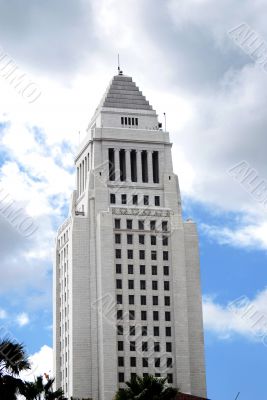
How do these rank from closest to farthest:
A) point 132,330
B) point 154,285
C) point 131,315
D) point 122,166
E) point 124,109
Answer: point 132,330, point 131,315, point 154,285, point 122,166, point 124,109

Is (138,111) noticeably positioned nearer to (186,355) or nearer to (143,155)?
(143,155)

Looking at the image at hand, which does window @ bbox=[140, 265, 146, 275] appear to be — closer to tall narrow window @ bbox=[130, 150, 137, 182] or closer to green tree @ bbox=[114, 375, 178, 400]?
tall narrow window @ bbox=[130, 150, 137, 182]

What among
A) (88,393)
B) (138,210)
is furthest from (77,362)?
(138,210)

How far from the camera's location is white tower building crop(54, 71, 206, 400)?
10894 centimetres

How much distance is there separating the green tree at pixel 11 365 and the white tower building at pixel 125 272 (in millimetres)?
48137

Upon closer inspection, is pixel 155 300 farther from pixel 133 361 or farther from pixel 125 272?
pixel 133 361

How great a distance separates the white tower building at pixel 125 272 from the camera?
108938 mm

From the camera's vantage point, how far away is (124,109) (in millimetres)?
121938

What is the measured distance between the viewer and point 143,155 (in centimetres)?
11969

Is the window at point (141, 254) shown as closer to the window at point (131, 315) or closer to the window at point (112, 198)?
the window at point (131, 315)

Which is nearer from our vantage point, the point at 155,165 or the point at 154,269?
the point at 154,269

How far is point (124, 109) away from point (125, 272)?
21.4m

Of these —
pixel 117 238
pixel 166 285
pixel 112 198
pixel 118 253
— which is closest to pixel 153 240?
pixel 117 238

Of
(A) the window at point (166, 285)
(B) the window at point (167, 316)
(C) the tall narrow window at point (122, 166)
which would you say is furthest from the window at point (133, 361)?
(C) the tall narrow window at point (122, 166)
